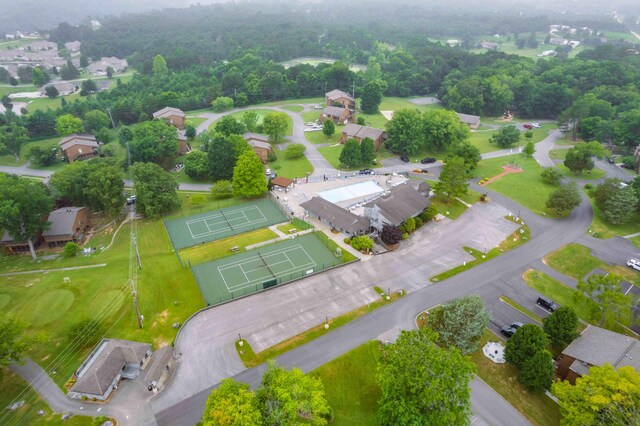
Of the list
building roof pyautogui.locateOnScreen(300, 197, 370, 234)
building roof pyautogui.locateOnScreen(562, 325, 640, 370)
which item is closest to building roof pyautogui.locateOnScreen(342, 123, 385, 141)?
building roof pyautogui.locateOnScreen(300, 197, 370, 234)

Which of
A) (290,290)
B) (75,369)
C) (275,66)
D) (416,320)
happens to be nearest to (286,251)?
(290,290)

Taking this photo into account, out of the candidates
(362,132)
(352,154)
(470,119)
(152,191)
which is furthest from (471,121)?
(152,191)

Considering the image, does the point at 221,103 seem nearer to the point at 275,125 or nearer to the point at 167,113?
the point at 167,113

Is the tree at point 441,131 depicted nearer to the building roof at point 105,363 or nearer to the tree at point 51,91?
the building roof at point 105,363

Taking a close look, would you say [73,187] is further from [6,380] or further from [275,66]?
[275,66]

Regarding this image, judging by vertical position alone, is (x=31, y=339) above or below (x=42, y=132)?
above

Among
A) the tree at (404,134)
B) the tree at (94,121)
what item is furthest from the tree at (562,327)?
the tree at (94,121)

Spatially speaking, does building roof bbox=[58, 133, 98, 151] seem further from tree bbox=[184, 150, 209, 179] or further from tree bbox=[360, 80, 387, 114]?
tree bbox=[360, 80, 387, 114]
